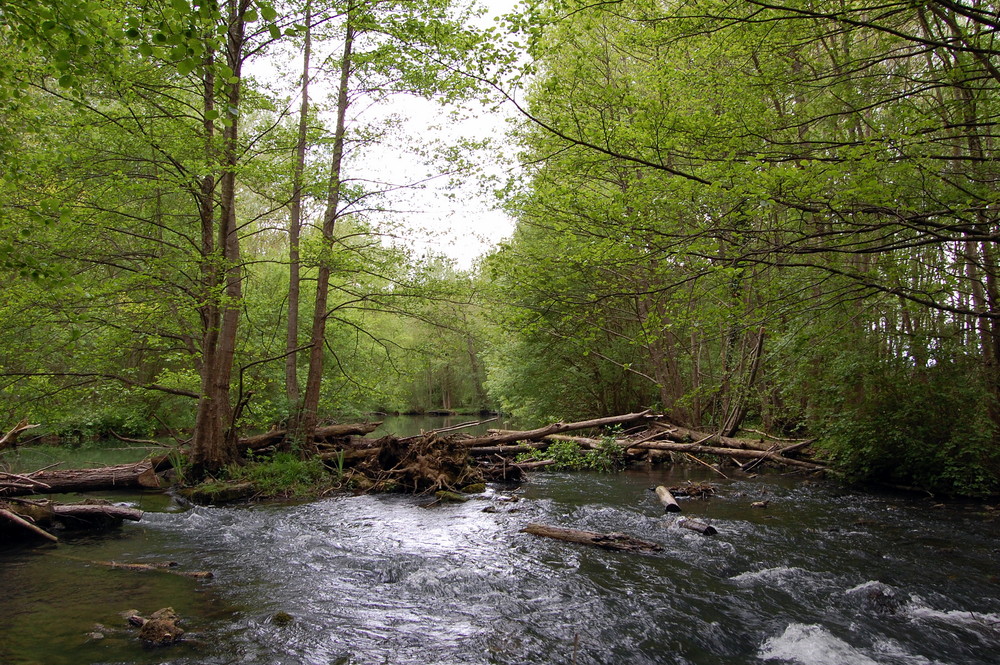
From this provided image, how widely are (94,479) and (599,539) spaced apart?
9735 millimetres

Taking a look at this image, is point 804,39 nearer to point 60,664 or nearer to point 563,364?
point 60,664

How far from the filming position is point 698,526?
8.05 meters

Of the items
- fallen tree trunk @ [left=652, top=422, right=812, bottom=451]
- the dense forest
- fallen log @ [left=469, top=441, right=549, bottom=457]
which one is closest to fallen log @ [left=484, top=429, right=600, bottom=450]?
fallen log @ [left=469, top=441, right=549, bottom=457]

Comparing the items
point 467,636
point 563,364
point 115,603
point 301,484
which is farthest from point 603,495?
point 563,364

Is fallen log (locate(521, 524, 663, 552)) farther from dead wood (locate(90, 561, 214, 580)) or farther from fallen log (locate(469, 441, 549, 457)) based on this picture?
fallen log (locate(469, 441, 549, 457))

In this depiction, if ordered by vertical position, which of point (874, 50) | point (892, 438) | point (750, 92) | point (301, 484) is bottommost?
point (301, 484)

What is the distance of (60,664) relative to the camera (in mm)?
3908

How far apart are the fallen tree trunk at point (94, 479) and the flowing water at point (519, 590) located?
2.48m

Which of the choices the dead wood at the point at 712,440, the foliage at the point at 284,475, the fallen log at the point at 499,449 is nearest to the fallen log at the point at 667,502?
the dead wood at the point at 712,440

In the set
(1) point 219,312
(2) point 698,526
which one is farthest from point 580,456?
(1) point 219,312

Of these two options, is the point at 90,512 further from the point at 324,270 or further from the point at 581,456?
the point at 581,456

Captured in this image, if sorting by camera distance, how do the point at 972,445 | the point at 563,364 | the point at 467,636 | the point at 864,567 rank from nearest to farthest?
the point at 467,636 < the point at 864,567 < the point at 972,445 < the point at 563,364

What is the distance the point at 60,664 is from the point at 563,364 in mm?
19318

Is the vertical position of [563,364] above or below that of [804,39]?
below
